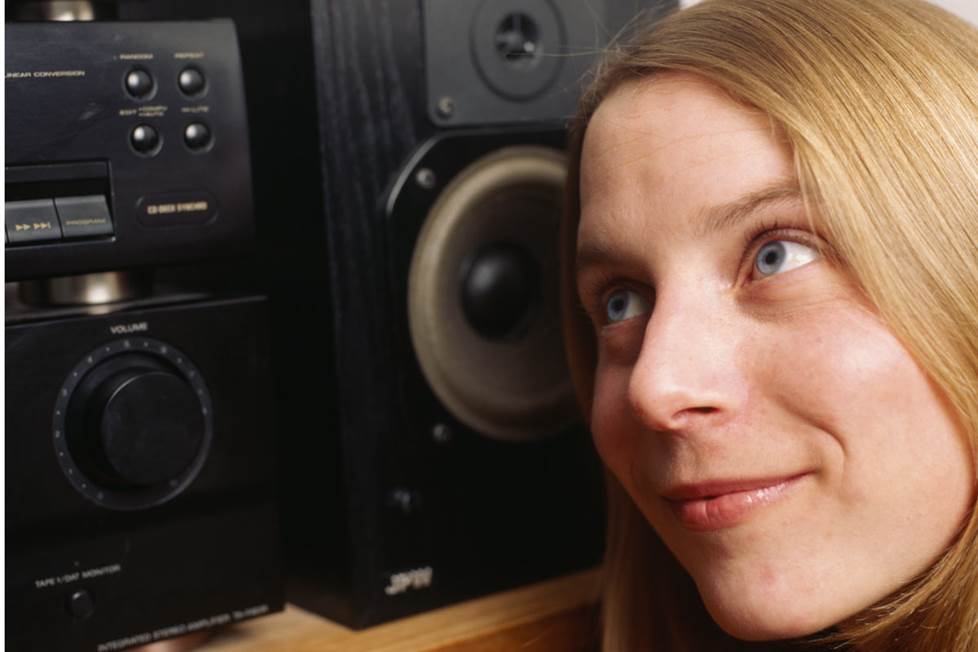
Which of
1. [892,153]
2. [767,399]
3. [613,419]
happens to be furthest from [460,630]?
[892,153]

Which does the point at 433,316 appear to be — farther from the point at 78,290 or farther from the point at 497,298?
the point at 78,290

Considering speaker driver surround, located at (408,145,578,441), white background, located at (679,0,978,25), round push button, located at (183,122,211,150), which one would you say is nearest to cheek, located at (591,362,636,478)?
speaker driver surround, located at (408,145,578,441)

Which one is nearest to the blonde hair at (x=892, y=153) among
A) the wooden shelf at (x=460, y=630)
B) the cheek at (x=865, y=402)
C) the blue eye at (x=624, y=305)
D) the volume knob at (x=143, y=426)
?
the cheek at (x=865, y=402)

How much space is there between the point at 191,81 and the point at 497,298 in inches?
10.6

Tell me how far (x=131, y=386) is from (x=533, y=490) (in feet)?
1.06

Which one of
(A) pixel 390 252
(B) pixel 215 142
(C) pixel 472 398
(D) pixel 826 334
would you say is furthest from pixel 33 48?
(D) pixel 826 334

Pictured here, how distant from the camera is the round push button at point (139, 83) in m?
0.80

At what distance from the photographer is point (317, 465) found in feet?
2.97

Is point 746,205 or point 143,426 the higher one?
point 746,205

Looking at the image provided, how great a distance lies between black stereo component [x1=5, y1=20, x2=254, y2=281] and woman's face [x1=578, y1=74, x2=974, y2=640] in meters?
0.27

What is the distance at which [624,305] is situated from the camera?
804mm

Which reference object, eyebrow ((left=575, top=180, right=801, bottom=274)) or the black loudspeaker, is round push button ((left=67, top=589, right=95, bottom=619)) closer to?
the black loudspeaker

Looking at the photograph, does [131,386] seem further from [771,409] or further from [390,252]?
[771,409]

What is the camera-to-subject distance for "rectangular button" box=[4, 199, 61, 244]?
0.77m
